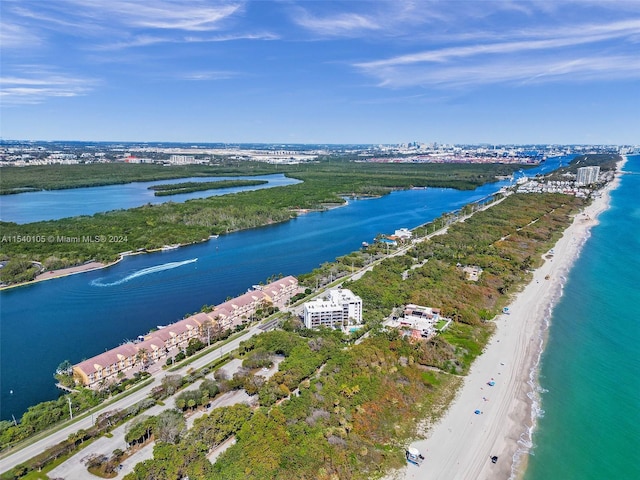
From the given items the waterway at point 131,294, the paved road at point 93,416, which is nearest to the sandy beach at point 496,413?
the paved road at point 93,416

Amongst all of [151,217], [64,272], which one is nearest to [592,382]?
[64,272]

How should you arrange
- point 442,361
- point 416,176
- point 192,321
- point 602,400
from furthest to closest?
point 416,176
point 192,321
point 442,361
point 602,400

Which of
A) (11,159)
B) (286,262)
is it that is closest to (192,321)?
(286,262)

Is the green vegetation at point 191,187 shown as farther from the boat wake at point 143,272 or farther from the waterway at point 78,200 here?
the boat wake at point 143,272

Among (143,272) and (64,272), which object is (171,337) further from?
(64,272)

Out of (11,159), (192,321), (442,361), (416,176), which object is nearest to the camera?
(442,361)

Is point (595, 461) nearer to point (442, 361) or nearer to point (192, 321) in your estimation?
point (442, 361)
